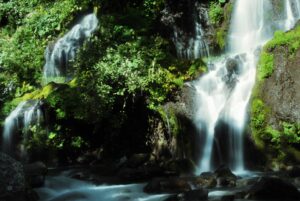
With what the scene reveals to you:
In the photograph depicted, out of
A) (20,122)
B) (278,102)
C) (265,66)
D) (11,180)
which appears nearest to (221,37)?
(265,66)

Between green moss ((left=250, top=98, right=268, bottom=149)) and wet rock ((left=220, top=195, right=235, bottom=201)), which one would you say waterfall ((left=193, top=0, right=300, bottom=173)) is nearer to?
green moss ((left=250, top=98, right=268, bottom=149))

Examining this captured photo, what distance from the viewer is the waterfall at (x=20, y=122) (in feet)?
49.5

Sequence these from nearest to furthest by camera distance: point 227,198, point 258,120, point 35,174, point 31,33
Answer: point 227,198 < point 35,174 < point 258,120 < point 31,33

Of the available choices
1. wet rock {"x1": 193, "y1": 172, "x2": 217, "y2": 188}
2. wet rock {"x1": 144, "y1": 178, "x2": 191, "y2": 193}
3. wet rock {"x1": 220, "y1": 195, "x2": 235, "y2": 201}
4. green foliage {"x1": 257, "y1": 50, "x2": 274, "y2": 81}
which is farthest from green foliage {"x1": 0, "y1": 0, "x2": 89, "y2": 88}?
wet rock {"x1": 220, "y1": 195, "x2": 235, "y2": 201}

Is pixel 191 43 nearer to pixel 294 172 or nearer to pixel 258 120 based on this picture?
pixel 258 120

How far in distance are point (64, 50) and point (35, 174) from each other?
9460 millimetres

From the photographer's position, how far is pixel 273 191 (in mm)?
9070

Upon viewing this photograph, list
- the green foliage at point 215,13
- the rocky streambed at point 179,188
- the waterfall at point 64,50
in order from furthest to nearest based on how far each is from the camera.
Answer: the waterfall at point 64,50 → the green foliage at point 215,13 → the rocky streambed at point 179,188

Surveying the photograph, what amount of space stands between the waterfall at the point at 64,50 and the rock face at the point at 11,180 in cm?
1060

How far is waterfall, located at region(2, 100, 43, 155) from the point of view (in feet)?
49.5

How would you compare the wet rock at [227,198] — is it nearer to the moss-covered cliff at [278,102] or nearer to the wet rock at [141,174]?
the wet rock at [141,174]

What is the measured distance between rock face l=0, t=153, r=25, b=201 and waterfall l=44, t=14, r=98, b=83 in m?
→ 10.6

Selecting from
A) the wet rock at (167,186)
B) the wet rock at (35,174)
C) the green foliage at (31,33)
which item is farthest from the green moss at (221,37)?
the wet rock at (35,174)

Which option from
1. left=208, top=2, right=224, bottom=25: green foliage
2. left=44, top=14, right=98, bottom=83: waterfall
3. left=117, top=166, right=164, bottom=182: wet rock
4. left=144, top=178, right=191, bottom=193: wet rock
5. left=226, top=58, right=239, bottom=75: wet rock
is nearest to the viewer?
left=144, top=178, right=191, bottom=193: wet rock
